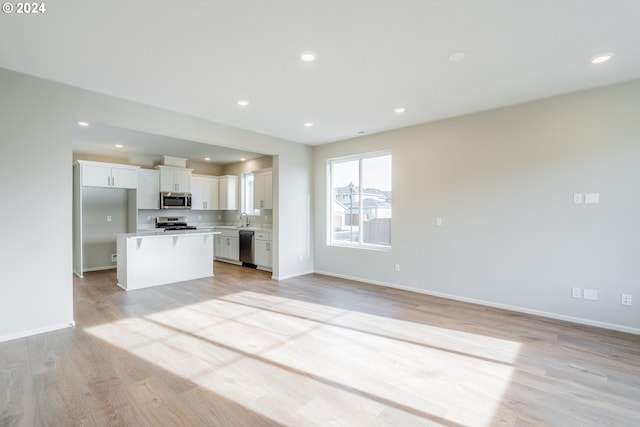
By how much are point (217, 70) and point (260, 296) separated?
3.18 metres

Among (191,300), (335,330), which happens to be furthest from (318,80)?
(191,300)

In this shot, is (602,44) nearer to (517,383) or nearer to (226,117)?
(517,383)

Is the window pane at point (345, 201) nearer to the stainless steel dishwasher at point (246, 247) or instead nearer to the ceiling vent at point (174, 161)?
the stainless steel dishwasher at point (246, 247)

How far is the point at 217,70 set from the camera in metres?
3.04

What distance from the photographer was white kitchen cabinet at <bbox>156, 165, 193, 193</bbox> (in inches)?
289

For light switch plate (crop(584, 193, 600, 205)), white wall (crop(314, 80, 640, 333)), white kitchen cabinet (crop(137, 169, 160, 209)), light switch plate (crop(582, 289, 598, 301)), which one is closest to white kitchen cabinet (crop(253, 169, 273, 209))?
white kitchen cabinet (crop(137, 169, 160, 209))

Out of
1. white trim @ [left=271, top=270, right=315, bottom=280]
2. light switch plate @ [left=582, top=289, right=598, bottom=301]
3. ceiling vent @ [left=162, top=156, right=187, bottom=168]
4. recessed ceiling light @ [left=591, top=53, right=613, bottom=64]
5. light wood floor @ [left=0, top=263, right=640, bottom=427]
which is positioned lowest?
light wood floor @ [left=0, top=263, right=640, bottom=427]

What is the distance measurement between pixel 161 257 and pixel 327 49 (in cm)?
456

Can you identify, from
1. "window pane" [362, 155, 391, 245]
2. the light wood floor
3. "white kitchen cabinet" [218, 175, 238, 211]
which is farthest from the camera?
"white kitchen cabinet" [218, 175, 238, 211]

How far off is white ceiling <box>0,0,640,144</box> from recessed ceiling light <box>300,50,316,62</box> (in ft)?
0.18

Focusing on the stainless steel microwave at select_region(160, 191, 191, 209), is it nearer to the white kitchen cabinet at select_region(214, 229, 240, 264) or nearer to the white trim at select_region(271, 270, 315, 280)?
the white kitchen cabinet at select_region(214, 229, 240, 264)

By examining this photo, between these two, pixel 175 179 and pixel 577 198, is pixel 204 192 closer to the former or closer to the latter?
pixel 175 179

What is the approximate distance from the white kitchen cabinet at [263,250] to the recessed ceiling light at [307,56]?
14.6ft

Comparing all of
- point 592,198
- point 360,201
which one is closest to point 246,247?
point 360,201
